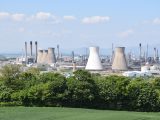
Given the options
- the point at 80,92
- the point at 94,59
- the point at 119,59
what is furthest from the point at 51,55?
the point at 80,92

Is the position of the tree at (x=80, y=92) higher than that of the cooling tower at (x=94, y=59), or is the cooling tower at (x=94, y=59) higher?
the cooling tower at (x=94, y=59)

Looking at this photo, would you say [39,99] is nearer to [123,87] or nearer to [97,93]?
[97,93]

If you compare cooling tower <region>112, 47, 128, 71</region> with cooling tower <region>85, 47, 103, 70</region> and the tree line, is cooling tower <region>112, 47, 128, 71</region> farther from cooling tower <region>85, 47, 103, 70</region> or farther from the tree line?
the tree line

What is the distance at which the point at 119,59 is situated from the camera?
255ft

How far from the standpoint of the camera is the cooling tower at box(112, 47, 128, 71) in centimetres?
7662

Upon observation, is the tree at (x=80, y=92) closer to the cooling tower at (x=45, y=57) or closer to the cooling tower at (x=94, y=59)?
the cooling tower at (x=94, y=59)

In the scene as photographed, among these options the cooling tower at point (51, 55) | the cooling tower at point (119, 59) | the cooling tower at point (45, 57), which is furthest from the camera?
the cooling tower at point (45, 57)

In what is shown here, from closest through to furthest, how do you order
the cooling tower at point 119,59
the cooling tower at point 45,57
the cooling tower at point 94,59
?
1. the cooling tower at point 94,59
2. the cooling tower at point 119,59
3. the cooling tower at point 45,57

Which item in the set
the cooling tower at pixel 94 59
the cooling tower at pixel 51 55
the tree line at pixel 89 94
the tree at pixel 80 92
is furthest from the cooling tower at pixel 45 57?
the tree at pixel 80 92

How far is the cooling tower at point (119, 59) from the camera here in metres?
76.6

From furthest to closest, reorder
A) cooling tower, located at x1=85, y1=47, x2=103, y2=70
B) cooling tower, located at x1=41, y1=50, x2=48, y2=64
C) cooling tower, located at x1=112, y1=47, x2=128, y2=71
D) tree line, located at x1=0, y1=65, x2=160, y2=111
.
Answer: cooling tower, located at x1=41, y1=50, x2=48, y2=64 → cooling tower, located at x1=112, y1=47, x2=128, y2=71 → cooling tower, located at x1=85, y1=47, x2=103, y2=70 → tree line, located at x1=0, y1=65, x2=160, y2=111

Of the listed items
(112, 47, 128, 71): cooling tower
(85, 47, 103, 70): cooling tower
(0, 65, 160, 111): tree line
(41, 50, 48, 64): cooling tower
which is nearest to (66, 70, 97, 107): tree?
(0, 65, 160, 111): tree line

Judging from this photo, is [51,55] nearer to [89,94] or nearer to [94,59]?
[94,59]

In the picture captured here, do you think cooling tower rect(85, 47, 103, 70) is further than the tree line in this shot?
Yes
